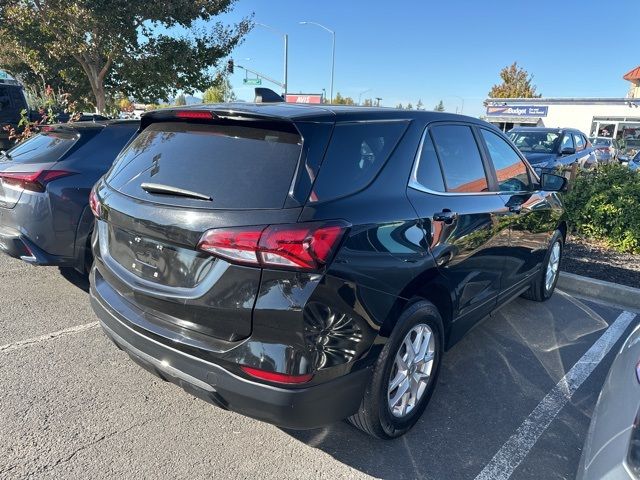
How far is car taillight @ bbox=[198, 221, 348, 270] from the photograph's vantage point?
1.93m

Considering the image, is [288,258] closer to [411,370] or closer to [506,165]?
[411,370]

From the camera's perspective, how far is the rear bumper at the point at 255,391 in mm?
2006

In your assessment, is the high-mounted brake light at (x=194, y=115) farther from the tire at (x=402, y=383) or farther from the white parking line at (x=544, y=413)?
the white parking line at (x=544, y=413)

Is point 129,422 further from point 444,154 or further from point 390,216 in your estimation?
point 444,154

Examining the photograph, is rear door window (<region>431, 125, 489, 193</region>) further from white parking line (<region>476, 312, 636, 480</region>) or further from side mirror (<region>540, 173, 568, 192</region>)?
white parking line (<region>476, 312, 636, 480</region>)

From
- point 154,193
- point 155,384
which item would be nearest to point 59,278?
point 155,384

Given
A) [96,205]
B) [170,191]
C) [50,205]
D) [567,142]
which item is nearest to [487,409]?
[170,191]

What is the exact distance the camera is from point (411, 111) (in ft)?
9.40

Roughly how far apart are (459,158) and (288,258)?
1.77 meters

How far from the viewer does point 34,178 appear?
159 inches

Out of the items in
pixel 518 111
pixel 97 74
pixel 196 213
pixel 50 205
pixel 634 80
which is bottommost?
pixel 50 205

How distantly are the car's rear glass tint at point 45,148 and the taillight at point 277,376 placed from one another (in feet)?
10.8

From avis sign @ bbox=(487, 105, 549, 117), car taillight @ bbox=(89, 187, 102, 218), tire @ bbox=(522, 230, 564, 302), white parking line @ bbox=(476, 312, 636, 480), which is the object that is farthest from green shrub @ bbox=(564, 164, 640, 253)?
avis sign @ bbox=(487, 105, 549, 117)

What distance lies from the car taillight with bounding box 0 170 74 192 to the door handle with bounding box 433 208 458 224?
327cm
